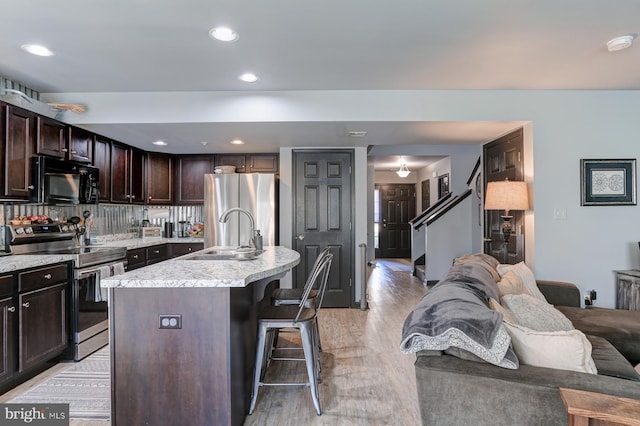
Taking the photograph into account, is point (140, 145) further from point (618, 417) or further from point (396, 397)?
point (618, 417)

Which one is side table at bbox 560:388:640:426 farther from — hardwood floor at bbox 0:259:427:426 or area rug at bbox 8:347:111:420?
area rug at bbox 8:347:111:420

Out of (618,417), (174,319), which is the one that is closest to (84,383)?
(174,319)

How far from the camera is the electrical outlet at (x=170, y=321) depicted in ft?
5.96

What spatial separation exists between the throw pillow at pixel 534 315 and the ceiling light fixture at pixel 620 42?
6.14 ft

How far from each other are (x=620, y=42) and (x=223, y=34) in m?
2.64

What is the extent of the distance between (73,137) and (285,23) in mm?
2575

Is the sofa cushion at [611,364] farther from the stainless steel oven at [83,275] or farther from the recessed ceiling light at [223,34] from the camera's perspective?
the stainless steel oven at [83,275]

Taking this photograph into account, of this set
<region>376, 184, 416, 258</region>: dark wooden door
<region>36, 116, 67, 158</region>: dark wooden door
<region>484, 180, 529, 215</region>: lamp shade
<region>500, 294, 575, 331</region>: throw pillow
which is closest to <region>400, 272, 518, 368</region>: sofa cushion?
<region>500, 294, 575, 331</region>: throw pillow

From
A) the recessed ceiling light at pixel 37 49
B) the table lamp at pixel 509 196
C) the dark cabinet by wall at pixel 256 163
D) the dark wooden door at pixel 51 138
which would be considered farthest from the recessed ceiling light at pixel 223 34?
the dark cabinet by wall at pixel 256 163

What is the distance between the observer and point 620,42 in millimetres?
2490

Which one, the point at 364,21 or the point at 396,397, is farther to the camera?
the point at 396,397

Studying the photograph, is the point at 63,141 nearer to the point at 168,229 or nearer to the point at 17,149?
the point at 17,149

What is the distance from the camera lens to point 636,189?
11.6ft

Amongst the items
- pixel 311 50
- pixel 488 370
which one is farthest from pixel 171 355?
pixel 311 50
